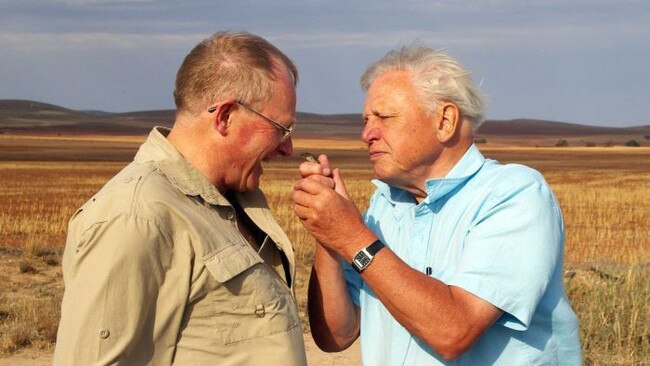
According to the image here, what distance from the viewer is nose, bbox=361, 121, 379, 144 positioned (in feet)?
11.1

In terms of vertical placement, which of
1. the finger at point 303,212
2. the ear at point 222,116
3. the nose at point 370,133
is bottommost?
the finger at point 303,212

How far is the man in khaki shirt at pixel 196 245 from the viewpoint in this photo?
2.60m

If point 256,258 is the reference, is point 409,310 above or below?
below

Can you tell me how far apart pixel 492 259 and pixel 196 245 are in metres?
0.87

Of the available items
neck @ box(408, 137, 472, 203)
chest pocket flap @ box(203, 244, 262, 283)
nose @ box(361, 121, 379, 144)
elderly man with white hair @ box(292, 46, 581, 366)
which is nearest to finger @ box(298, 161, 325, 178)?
elderly man with white hair @ box(292, 46, 581, 366)

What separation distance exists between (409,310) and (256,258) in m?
0.46

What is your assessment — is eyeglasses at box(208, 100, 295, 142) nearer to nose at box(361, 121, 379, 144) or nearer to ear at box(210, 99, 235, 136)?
ear at box(210, 99, 235, 136)

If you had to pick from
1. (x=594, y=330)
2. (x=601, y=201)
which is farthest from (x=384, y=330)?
(x=601, y=201)

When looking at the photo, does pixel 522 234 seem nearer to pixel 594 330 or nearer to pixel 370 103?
pixel 370 103

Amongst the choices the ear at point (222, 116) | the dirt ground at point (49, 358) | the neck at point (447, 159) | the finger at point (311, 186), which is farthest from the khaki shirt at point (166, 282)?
the dirt ground at point (49, 358)

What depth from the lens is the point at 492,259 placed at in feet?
9.98

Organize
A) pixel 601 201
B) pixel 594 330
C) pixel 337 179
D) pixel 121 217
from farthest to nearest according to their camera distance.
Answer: pixel 601 201 < pixel 594 330 < pixel 337 179 < pixel 121 217

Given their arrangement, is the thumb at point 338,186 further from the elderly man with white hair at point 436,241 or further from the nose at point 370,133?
the nose at point 370,133

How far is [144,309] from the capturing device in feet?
8.67
